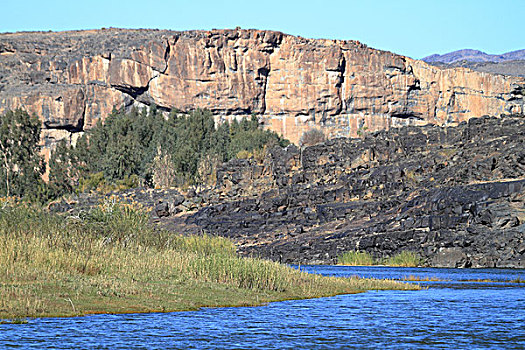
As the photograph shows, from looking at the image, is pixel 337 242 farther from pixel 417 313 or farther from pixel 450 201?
pixel 417 313

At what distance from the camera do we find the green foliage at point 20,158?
109875mm

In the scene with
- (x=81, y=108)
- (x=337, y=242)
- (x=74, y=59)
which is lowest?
(x=337, y=242)

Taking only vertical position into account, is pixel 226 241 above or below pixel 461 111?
below

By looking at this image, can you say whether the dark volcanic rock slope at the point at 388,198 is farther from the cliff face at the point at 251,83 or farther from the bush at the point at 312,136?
the cliff face at the point at 251,83

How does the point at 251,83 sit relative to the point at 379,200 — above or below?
above

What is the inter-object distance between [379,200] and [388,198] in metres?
1.27

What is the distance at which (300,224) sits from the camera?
84.8 m

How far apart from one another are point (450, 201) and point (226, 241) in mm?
30311

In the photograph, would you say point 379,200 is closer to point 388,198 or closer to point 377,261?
point 388,198

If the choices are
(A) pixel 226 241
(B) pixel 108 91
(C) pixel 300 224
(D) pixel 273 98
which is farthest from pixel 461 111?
(A) pixel 226 241

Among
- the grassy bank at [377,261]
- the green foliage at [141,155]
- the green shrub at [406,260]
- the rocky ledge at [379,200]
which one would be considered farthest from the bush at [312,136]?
the green shrub at [406,260]

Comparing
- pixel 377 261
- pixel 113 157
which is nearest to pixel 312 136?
pixel 113 157

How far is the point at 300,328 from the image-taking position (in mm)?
22766

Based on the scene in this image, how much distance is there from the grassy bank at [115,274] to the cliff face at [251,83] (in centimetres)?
11253
